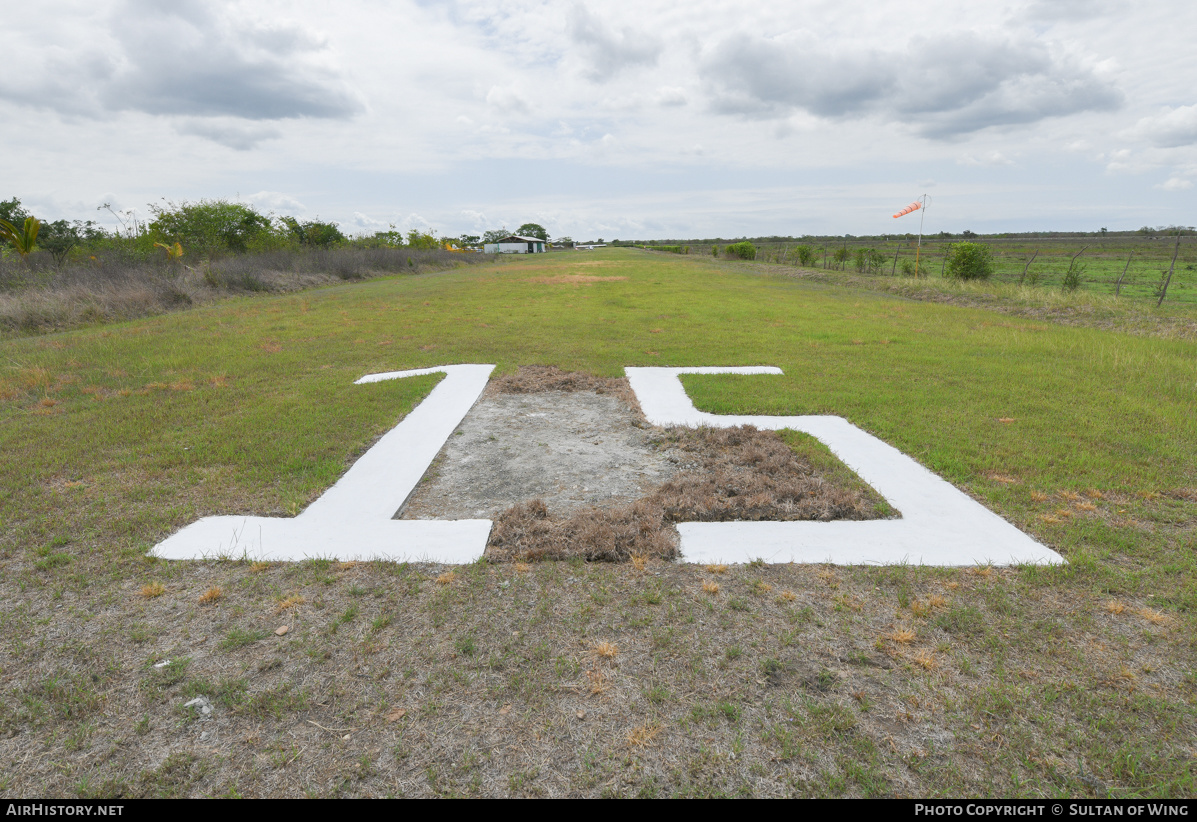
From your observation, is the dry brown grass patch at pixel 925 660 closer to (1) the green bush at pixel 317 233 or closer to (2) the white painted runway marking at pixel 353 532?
(2) the white painted runway marking at pixel 353 532

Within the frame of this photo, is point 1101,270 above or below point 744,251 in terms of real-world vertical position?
below

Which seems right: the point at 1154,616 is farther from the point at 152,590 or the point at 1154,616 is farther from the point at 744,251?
the point at 744,251

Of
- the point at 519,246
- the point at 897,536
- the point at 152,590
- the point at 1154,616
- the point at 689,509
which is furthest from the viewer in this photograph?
the point at 519,246

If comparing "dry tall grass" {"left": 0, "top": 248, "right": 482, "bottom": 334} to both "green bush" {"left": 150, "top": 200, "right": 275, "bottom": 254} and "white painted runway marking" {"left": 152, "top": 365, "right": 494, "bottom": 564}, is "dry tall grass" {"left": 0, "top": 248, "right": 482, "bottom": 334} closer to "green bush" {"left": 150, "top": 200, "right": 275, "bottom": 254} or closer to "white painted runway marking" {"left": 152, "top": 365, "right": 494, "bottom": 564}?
"green bush" {"left": 150, "top": 200, "right": 275, "bottom": 254}

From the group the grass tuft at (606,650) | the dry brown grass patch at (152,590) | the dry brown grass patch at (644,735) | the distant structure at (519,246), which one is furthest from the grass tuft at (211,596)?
the distant structure at (519,246)

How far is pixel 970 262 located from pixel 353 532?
23.6 metres

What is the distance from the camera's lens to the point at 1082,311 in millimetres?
13516

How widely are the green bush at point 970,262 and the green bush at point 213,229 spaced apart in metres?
32.5

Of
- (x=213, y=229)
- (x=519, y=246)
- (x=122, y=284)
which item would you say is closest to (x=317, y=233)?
(x=213, y=229)

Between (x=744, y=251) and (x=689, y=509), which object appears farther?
(x=744, y=251)

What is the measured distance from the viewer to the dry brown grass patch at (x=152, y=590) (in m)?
3.12

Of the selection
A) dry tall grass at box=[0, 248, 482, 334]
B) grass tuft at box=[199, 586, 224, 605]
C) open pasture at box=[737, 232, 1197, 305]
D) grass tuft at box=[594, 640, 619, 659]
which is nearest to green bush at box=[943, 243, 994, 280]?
open pasture at box=[737, 232, 1197, 305]

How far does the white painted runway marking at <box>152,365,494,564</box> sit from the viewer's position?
3.56 metres

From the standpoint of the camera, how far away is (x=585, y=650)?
269 centimetres
